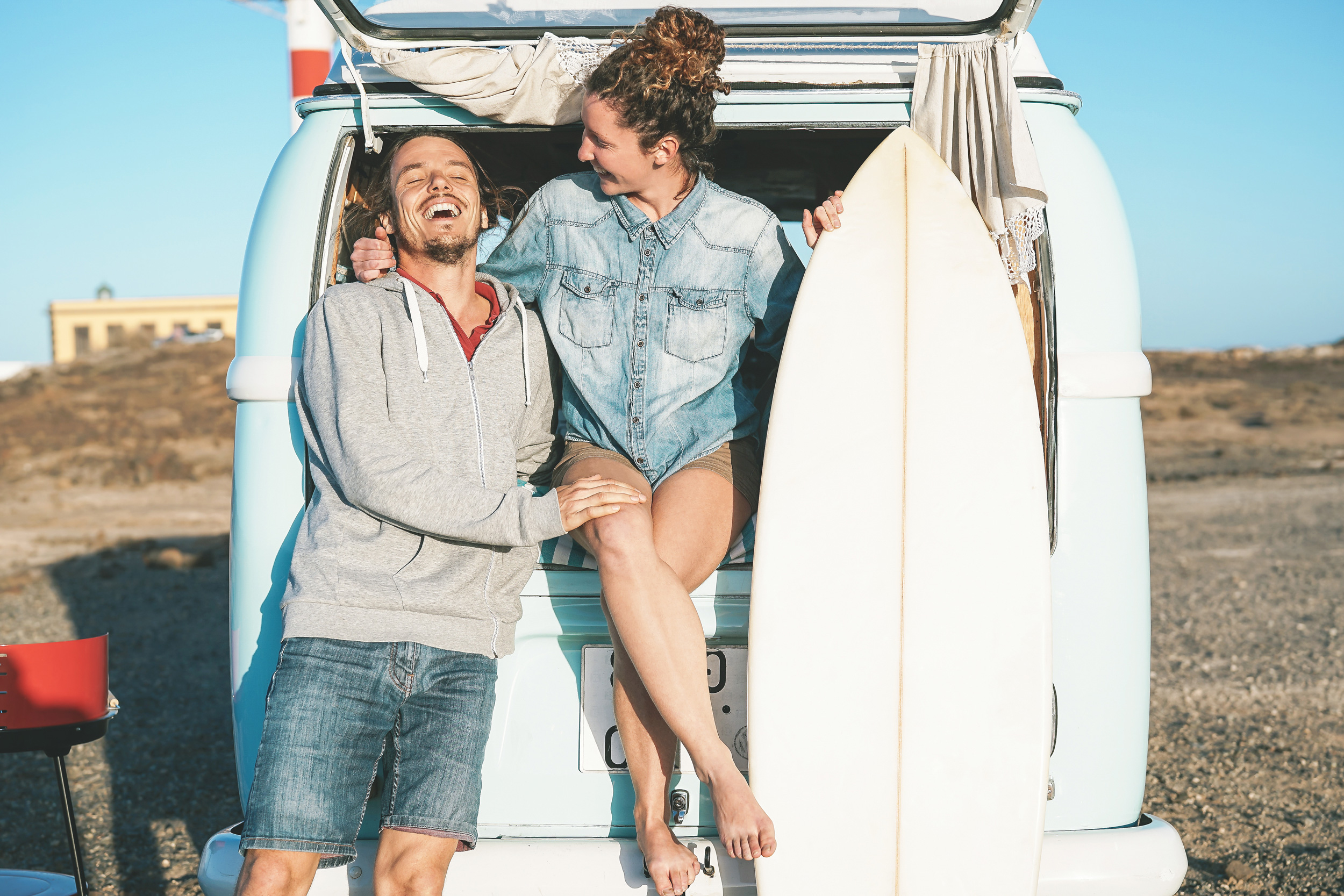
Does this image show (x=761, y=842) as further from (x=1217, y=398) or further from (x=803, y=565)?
(x=1217, y=398)

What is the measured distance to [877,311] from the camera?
2.17 metres

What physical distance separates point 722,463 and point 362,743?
92cm

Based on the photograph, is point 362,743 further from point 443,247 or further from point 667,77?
point 667,77

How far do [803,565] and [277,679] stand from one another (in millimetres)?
1008

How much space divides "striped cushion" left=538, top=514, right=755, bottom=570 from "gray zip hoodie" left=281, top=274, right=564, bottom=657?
0.29ft

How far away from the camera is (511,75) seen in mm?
2129

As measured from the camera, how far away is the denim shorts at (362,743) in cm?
180

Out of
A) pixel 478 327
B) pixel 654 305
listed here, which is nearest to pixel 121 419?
pixel 478 327

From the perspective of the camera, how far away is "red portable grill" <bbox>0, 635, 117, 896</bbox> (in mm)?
2047

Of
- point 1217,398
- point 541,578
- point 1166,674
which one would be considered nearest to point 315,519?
point 541,578

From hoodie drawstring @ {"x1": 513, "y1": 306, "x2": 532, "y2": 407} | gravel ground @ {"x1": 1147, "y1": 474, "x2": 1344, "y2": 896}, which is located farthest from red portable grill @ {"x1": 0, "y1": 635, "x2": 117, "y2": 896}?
gravel ground @ {"x1": 1147, "y1": 474, "x2": 1344, "y2": 896}

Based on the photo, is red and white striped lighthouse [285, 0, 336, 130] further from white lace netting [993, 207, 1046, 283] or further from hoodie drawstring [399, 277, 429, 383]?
white lace netting [993, 207, 1046, 283]

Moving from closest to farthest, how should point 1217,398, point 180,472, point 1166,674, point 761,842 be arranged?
point 761,842
point 1166,674
point 180,472
point 1217,398

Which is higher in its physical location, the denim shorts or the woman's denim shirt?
the woman's denim shirt
